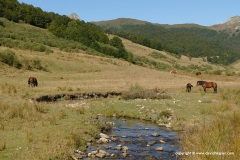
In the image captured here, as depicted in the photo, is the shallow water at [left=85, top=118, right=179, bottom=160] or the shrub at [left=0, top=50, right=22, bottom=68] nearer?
the shallow water at [left=85, top=118, right=179, bottom=160]

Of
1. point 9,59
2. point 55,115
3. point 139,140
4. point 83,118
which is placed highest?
point 9,59

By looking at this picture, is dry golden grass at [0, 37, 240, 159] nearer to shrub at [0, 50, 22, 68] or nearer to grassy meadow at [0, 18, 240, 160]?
grassy meadow at [0, 18, 240, 160]

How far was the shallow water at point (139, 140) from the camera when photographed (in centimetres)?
1401

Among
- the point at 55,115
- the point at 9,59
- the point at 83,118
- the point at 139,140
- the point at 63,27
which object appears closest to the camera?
the point at 139,140

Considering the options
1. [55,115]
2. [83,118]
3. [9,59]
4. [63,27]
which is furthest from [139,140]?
[63,27]

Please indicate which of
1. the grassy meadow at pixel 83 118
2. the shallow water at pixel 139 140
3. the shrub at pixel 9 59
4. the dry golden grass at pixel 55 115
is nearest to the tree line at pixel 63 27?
the shrub at pixel 9 59

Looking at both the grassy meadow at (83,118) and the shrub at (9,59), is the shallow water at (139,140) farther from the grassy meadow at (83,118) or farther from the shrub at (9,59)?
the shrub at (9,59)

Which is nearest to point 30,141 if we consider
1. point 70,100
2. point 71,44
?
point 70,100

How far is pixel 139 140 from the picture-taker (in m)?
16.7

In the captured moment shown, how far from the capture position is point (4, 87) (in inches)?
1277

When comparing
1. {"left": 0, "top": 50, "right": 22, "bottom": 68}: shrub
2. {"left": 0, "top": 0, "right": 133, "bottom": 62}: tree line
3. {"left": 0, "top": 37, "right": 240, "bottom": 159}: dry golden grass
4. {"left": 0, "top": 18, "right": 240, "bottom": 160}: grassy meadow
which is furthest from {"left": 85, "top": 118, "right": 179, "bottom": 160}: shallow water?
{"left": 0, "top": 0, "right": 133, "bottom": 62}: tree line

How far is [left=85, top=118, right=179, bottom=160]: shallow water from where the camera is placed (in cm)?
1401

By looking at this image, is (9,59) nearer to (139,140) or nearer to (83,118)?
(83,118)

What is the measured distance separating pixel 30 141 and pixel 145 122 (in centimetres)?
942
